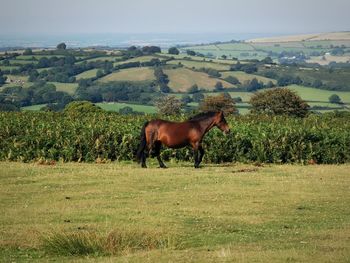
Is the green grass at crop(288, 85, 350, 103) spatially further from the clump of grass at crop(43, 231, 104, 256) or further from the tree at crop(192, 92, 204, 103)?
the clump of grass at crop(43, 231, 104, 256)

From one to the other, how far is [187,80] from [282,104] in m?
50.7

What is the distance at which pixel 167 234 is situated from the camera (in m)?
13.4

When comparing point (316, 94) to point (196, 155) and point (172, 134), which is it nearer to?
point (196, 155)

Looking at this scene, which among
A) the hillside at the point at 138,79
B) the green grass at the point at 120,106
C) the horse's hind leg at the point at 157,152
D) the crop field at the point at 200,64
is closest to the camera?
the horse's hind leg at the point at 157,152

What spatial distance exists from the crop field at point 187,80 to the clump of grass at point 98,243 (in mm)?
91719

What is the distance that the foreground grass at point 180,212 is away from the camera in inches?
476

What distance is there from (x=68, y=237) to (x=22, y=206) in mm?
4875

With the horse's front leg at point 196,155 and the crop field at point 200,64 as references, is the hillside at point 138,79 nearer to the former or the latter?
the crop field at point 200,64

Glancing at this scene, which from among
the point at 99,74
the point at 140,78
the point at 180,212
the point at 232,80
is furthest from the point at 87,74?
the point at 180,212

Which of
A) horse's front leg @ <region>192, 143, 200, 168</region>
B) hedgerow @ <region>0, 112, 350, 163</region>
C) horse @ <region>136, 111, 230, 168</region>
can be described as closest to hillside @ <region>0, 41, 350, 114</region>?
hedgerow @ <region>0, 112, 350, 163</region>

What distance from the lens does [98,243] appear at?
12312 mm

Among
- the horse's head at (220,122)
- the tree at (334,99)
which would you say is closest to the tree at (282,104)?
the tree at (334,99)

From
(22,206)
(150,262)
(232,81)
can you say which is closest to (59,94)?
(232,81)

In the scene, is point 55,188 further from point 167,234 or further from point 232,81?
point 232,81
